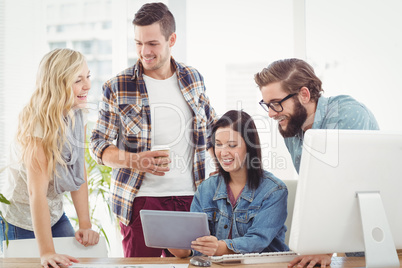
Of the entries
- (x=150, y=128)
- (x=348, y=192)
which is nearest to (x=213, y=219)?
(x=150, y=128)

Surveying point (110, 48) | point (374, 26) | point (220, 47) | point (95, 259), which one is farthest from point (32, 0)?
point (374, 26)

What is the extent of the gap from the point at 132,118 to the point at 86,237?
0.66m

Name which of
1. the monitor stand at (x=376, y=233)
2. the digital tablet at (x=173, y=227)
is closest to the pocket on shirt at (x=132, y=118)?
the digital tablet at (x=173, y=227)

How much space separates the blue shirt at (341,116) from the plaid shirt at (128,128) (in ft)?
1.90

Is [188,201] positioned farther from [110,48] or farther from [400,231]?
[110,48]

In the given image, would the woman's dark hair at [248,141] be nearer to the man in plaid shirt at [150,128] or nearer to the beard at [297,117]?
the beard at [297,117]

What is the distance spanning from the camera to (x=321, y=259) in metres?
1.54

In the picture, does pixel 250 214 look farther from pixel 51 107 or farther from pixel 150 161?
pixel 51 107

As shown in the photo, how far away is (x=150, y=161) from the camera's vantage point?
1.96 meters

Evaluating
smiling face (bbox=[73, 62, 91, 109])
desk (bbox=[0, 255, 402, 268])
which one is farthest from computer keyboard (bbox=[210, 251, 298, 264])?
smiling face (bbox=[73, 62, 91, 109])

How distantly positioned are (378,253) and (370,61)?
2.09 meters

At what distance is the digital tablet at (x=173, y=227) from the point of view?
1.50 meters

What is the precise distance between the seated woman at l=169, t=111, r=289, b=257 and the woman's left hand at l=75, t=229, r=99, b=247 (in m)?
0.43

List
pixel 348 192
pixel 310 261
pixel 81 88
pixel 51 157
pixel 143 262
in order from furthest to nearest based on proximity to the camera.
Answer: pixel 81 88 < pixel 51 157 < pixel 143 262 < pixel 310 261 < pixel 348 192
